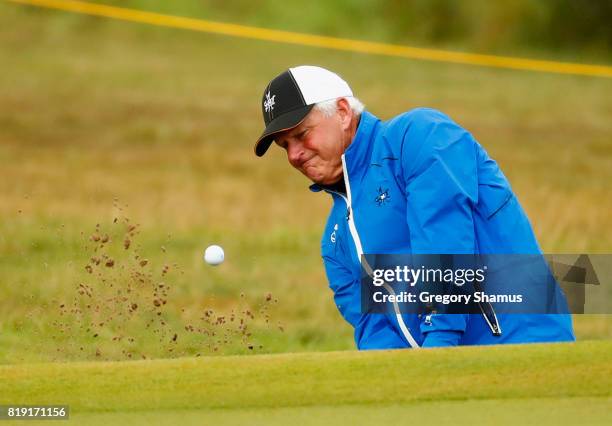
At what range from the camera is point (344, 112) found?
17.3 feet

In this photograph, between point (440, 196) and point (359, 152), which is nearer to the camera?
point (440, 196)

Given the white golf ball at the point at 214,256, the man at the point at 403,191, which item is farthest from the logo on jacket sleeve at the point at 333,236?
the white golf ball at the point at 214,256

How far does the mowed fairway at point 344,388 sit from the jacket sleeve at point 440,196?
549mm

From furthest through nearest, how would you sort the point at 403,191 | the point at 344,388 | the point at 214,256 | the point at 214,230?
the point at 214,230 < the point at 214,256 < the point at 403,191 < the point at 344,388

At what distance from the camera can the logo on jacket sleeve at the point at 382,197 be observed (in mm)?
5086

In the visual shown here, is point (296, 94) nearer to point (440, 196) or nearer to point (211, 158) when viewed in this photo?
point (440, 196)

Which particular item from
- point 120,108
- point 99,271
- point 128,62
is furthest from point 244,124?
point 99,271

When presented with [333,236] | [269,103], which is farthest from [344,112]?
[333,236]

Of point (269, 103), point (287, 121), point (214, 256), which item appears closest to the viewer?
point (287, 121)

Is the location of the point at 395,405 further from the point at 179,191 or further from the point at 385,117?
the point at 385,117

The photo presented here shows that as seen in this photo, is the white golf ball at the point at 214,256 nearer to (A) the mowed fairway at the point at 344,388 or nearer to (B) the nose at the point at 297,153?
(B) the nose at the point at 297,153

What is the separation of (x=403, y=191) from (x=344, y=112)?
409 millimetres

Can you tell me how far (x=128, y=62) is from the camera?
21.8m

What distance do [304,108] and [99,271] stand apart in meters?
5.17
